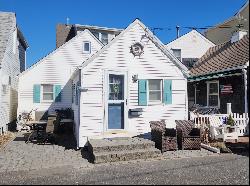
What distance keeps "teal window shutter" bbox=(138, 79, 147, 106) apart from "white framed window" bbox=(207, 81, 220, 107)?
605cm

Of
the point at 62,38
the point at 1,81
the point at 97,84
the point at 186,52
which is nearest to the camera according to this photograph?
the point at 97,84

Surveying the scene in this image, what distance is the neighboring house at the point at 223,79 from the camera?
44.4ft

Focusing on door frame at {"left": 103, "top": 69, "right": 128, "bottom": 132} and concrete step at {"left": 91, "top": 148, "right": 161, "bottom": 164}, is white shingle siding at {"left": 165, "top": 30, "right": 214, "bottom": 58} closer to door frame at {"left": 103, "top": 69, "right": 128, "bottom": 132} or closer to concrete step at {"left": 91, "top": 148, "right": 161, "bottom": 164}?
door frame at {"left": 103, "top": 69, "right": 128, "bottom": 132}

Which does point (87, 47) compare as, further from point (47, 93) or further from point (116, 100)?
point (116, 100)

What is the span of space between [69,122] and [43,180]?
9.44 m

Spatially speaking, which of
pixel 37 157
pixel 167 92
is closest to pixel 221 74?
pixel 167 92

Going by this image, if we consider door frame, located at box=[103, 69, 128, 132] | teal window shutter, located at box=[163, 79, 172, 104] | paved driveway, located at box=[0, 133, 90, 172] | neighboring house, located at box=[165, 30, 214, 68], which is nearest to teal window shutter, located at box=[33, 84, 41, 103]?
paved driveway, located at box=[0, 133, 90, 172]

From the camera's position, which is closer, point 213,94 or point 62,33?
point 213,94

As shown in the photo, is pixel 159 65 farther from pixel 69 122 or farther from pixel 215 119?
pixel 69 122

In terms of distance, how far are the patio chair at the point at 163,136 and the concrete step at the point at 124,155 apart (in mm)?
650

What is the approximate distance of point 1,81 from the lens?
14.1m

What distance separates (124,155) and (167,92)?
3.89 meters

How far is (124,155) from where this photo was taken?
27.9 feet

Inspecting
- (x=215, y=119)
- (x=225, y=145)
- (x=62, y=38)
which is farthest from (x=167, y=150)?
(x=62, y=38)
